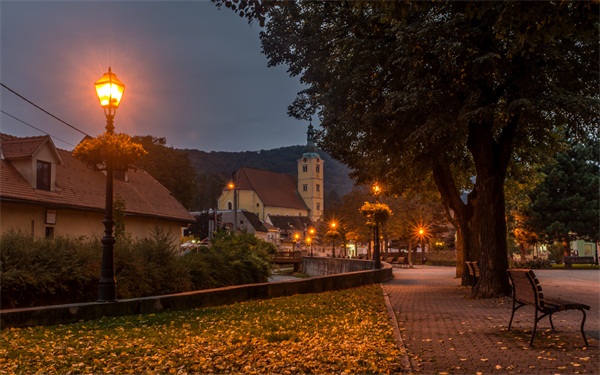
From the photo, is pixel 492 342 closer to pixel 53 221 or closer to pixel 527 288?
pixel 527 288

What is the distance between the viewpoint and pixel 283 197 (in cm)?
14288

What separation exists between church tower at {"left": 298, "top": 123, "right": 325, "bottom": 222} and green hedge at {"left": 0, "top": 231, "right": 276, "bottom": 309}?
13344 cm

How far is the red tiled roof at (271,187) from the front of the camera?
5281 inches

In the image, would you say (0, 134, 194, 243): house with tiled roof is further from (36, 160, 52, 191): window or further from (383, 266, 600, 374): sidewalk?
(383, 266, 600, 374): sidewalk

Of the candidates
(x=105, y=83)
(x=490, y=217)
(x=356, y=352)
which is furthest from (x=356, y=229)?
(x=356, y=352)

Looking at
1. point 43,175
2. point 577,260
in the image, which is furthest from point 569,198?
point 43,175

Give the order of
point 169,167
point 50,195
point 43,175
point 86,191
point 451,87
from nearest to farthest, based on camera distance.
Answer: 1. point 451,87
2. point 50,195
3. point 43,175
4. point 86,191
5. point 169,167

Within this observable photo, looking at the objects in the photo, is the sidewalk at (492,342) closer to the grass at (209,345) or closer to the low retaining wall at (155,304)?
the grass at (209,345)

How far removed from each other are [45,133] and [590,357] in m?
25.9

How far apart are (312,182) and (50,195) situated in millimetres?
129171

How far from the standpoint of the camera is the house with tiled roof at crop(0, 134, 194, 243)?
80.4 feet

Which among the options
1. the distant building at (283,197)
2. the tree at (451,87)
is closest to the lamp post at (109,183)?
the tree at (451,87)

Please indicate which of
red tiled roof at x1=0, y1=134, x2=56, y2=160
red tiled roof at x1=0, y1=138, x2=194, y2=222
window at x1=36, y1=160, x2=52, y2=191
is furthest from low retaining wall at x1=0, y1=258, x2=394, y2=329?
red tiled roof at x1=0, y1=134, x2=56, y2=160

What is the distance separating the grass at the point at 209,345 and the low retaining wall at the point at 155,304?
0.40 metres
